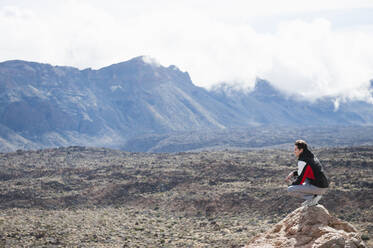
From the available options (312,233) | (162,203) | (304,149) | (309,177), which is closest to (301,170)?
(309,177)

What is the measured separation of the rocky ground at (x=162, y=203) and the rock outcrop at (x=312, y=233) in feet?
79.1

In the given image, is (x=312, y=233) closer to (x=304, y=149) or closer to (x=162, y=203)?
(x=304, y=149)

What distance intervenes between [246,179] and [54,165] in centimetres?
4739

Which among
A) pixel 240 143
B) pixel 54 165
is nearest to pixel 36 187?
pixel 54 165

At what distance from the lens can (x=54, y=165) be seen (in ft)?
309

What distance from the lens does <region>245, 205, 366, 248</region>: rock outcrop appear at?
482 inches

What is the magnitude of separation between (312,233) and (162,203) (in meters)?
45.7

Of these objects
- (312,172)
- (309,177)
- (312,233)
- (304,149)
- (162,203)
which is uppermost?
(304,149)

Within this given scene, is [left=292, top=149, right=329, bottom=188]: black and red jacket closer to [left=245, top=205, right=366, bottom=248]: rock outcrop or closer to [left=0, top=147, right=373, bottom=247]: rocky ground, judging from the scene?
[left=245, top=205, right=366, bottom=248]: rock outcrop

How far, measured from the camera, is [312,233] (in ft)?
42.1

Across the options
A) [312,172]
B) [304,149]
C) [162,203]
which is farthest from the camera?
[162,203]

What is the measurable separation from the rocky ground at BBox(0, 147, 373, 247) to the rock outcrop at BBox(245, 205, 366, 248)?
79.1ft

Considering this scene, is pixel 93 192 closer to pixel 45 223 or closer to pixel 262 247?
pixel 45 223

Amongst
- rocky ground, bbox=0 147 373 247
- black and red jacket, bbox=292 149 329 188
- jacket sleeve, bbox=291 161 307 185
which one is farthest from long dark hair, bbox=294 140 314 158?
rocky ground, bbox=0 147 373 247
